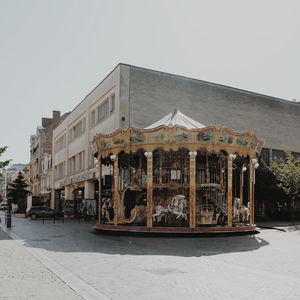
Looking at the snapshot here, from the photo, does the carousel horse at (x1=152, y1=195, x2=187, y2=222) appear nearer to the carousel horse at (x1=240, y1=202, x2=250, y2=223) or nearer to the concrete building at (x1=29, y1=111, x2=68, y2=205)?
the carousel horse at (x1=240, y1=202, x2=250, y2=223)

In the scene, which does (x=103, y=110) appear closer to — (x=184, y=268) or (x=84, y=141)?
(x=84, y=141)

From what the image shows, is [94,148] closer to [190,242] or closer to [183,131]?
[183,131]

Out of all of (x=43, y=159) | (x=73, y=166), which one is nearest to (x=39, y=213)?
(x=73, y=166)

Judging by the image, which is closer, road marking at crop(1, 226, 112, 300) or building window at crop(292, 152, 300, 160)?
road marking at crop(1, 226, 112, 300)

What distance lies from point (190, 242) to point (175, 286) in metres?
9.82

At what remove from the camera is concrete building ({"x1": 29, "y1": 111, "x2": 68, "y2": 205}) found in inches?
2687

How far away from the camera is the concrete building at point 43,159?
68250mm

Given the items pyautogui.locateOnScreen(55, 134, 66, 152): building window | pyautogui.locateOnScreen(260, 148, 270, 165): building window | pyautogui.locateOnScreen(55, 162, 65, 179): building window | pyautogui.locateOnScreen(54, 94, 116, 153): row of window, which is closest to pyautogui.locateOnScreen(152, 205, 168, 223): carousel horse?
pyautogui.locateOnScreen(54, 94, 116, 153): row of window

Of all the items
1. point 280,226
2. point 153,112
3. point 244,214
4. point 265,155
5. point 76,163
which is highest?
point 153,112

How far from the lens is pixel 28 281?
912 centimetres

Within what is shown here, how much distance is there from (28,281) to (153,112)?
2926 cm

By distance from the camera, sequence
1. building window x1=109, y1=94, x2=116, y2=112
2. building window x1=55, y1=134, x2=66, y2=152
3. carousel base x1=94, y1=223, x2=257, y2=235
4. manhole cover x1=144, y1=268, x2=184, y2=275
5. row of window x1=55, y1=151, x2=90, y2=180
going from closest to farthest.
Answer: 1. manhole cover x1=144, y1=268, x2=184, y2=275
2. carousel base x1=94, y1=223, x2=257, y2=235
3. building window x1=109, y1=94, x2=116, y2=112
4. row of window x1=55, y1=151, x2=90, y2=180
5. building window x1=55, y1=134, x2=66, y2=152

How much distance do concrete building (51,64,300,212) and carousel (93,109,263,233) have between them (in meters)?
10.6

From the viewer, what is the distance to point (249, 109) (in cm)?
4494
